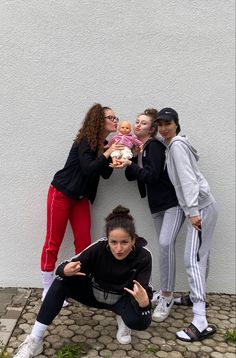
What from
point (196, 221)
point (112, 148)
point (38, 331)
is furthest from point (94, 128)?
point (38, 331)

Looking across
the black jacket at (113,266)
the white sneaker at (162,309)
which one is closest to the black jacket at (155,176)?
the black jacket at (113,266)

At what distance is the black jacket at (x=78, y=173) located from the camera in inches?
139

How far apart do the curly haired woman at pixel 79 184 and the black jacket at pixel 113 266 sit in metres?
0.65

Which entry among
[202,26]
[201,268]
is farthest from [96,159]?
[202,26]

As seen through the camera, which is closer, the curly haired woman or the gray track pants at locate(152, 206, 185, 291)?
the curly haired woman

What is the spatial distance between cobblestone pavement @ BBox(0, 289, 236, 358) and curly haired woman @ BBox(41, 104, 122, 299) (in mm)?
368

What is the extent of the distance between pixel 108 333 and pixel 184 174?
1420 mm

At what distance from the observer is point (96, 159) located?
3504 mm

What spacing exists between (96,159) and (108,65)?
0.97 meters

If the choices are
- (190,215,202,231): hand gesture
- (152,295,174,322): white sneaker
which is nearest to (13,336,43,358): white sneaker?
(152,295,174,322): white sneaker

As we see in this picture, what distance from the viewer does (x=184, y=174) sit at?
11.0 ft

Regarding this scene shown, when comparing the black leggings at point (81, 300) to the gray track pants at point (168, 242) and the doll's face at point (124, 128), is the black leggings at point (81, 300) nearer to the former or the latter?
the gray track pants at point (168, 242)

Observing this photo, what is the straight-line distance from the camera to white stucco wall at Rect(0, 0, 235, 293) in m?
3.85

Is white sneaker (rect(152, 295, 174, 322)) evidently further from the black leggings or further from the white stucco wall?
the white stucco wall
